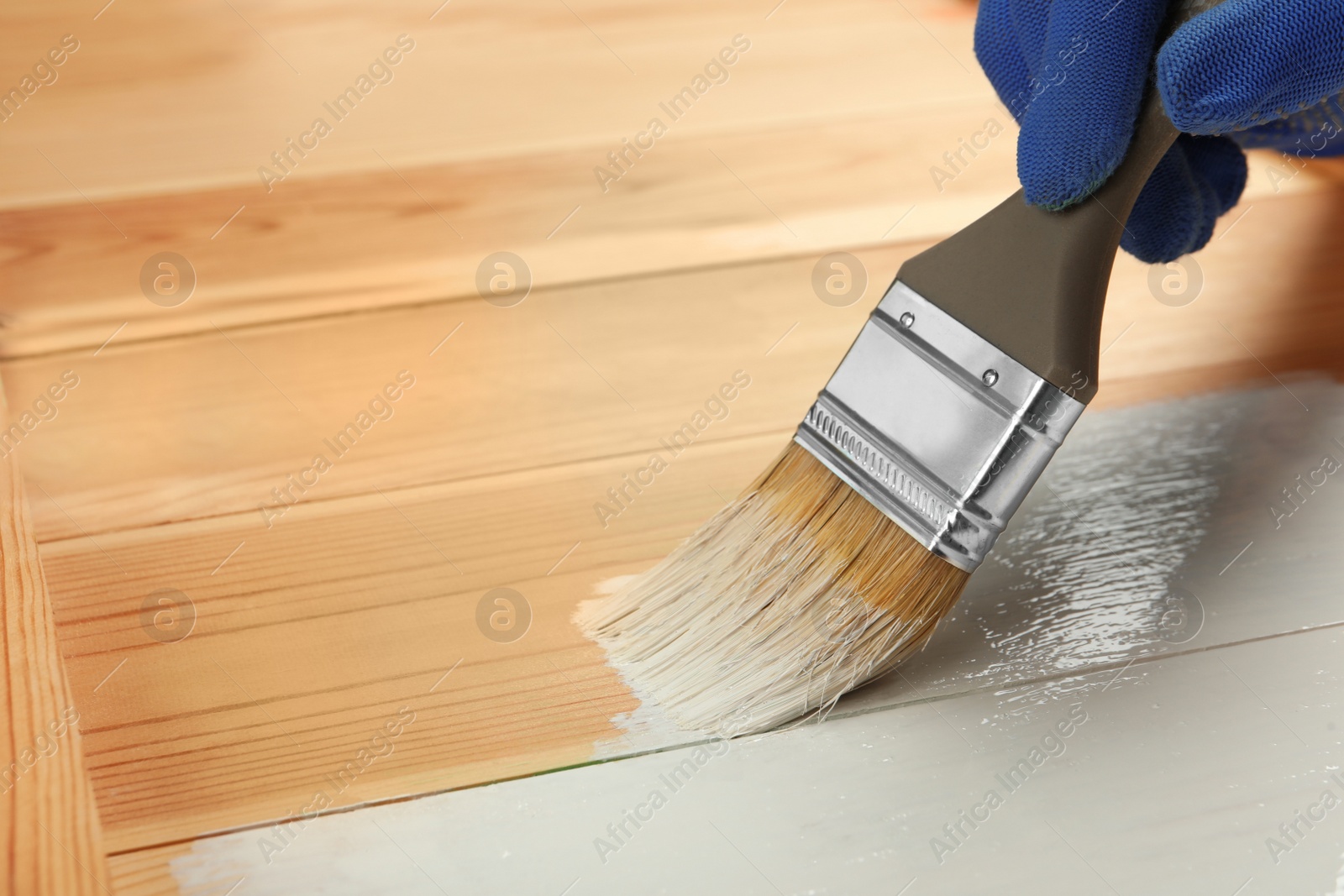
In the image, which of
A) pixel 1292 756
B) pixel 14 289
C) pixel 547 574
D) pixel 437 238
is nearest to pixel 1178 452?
pixel 1292 756

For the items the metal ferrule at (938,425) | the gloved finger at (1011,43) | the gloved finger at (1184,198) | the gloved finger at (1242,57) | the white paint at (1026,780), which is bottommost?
the white paint at (1026,780)

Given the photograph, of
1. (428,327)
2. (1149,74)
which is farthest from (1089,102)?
(428,327)

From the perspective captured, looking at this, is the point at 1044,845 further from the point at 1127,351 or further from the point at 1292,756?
the point at 1127,351

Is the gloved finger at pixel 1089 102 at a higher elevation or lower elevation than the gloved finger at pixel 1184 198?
higher

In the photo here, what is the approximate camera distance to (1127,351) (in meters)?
1.15

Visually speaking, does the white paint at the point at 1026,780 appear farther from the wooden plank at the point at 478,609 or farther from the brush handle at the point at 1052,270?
the brush handle at the point at 1052,270

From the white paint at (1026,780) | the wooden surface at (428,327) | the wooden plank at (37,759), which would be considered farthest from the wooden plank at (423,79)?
the white paint at (1026,780)

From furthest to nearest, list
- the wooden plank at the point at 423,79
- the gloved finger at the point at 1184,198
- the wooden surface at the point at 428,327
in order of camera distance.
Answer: the wooden plank at the point at 423,79, the gloved finger at the point at 1184,198, the wooden surface at the point at 428,327

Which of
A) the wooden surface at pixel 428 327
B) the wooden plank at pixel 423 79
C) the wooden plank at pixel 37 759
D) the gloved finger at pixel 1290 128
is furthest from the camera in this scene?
the wooden plank at pixel 423 79

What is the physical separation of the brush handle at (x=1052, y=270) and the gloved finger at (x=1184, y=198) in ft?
0.64

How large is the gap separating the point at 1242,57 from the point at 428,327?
2.45 ft

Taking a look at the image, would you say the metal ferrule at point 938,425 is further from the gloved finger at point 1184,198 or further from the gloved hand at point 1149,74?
the gloved finger at point 1184,198

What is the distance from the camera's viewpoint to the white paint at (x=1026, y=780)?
27.9 inches

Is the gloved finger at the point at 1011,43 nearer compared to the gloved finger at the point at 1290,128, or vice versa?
the gloved finger at the point at 1011,43
